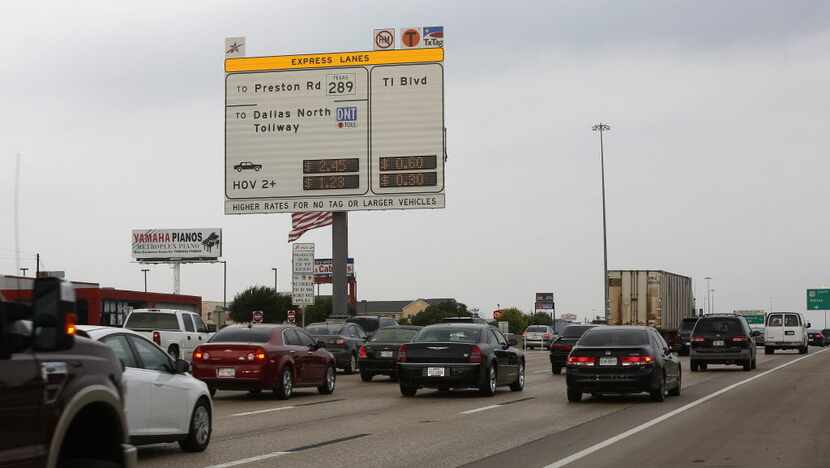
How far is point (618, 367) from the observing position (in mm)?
21547

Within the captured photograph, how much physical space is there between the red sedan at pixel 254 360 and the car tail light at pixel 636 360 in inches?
266

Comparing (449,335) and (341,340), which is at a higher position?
(449,335)

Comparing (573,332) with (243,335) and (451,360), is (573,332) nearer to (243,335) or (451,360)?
(451,360)

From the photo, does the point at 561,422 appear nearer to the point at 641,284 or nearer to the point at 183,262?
the point at 641,284

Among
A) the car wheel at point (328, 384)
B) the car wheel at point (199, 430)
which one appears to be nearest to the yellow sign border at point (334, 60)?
the car wheel at point (328, 384)

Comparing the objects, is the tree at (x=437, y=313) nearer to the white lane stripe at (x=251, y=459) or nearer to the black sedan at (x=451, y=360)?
the black sedan at (x=451, y=360)

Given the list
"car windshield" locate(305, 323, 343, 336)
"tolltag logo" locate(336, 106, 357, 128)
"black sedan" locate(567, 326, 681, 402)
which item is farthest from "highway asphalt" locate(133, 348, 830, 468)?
"tolltag logo" locate(336, 106, 357, 128)

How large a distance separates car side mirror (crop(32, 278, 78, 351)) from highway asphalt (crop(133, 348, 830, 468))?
717 centimetres

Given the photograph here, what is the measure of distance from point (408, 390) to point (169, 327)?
10524 millimetres

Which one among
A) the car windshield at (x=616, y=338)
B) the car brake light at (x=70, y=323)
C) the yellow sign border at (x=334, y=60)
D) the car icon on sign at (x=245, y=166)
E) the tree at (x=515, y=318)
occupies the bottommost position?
the tree at (x=515, y=318)

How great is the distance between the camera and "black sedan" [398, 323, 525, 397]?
75.9 ft

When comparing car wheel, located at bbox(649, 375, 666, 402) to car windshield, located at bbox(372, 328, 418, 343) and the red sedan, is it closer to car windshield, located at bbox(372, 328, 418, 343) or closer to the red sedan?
the red sedan

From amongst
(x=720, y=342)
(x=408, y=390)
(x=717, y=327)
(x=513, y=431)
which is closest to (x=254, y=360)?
(x=408, y=390)

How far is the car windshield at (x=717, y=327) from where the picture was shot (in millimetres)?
35594
